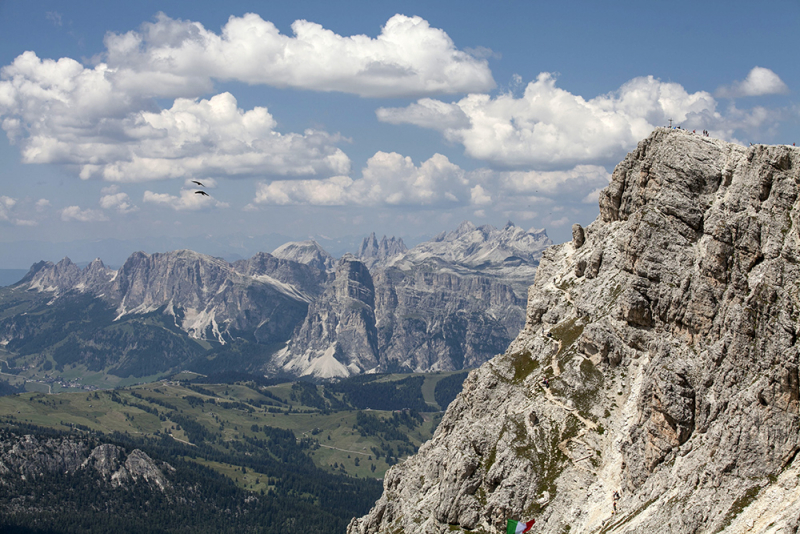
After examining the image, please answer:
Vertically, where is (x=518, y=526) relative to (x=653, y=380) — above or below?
below

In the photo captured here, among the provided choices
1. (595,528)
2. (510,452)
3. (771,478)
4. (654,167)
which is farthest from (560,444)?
(654,167)

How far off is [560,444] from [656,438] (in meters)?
26.6

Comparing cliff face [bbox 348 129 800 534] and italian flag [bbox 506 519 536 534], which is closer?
cliff face [bbox 348 129 800 534]

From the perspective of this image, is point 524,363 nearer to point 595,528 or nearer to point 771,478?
point 595,528

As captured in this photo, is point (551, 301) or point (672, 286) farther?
point (551, 301)

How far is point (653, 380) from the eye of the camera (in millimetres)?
123250

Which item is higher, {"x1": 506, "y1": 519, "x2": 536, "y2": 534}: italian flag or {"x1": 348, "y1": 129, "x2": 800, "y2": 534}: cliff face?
{"x1": 348, "y1": 129, "x2": 800, "y2": 534}: cliff face

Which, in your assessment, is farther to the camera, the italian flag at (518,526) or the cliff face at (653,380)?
the italian flag at (518,526)

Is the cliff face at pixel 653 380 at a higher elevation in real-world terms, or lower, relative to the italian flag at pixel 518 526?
higher

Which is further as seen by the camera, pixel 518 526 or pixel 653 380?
pixel 518 526

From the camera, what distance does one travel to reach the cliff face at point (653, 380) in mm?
103000

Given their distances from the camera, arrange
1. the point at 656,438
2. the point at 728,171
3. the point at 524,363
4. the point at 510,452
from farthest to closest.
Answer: the point at 524,363 < the point at 510,452 < the point at 728,171 < the point at 656,438

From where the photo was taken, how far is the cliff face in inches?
4055

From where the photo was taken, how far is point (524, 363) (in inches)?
6786
